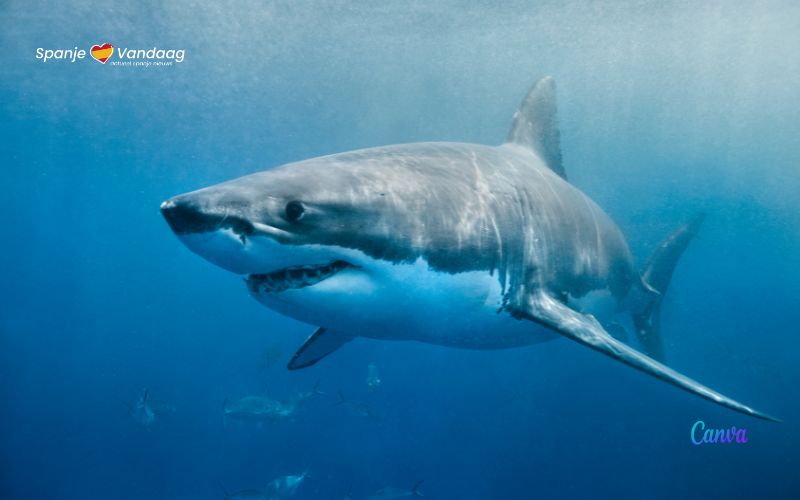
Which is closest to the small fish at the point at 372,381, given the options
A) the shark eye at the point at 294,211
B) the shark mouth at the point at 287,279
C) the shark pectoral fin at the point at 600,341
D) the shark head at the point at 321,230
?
the shark pectoral fin at the point at 600,341

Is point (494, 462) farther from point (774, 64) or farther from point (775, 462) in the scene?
point (774, 64)

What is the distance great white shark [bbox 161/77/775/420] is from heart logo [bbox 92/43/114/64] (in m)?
27.7

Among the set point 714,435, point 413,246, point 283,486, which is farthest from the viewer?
point 714,435

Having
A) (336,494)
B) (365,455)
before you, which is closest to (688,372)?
(365,455)

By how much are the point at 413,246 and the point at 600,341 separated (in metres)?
1.49

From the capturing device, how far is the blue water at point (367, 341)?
17438 mm

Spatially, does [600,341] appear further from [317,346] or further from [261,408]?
[261,408]

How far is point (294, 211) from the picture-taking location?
7.41ft

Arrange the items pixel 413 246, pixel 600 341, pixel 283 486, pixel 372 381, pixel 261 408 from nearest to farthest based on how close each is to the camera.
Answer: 1. pixel 413 246
2. pixel 600 341
3. pixel 283 486
4. pixel 261 408
5. pixel 372 381

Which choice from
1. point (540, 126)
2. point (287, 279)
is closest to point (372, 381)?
point (540, 126)

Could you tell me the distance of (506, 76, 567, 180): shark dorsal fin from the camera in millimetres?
5840

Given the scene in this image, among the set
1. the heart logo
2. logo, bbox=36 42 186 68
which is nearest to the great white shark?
the heart logo

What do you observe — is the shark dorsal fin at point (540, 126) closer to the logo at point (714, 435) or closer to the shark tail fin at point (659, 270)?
the shark tail fin at point (659, 270)

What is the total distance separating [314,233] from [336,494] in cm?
1706
